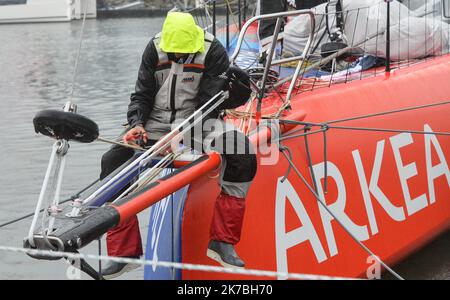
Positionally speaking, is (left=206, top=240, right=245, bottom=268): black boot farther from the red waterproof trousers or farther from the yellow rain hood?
the yellow rain hood

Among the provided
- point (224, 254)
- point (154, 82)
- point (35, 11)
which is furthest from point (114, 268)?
point (35, 11)

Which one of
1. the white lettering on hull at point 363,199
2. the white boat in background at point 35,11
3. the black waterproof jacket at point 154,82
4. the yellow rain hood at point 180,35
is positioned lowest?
the white boat in background at point 35,11

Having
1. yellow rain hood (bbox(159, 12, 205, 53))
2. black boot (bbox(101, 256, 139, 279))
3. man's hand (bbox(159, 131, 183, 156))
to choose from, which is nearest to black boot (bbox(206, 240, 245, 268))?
black boot (bbox(101, 256, 139, 279))

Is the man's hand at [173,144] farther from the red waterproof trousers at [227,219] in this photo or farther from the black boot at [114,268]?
the black boot at [114,268]

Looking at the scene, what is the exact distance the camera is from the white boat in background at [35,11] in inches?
1625

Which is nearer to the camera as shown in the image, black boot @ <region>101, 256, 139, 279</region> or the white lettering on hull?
black boot @ <region>101, 256, 139, 279</region>

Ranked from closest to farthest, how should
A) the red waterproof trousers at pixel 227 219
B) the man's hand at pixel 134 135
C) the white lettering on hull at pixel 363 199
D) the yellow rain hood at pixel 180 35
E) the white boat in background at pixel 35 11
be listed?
the red waterproof trousers at pixel 227 219, the yellow rain hood at pixel 180 35, the man's hand at pixel 134 135, the white lettering on hull at pixel 363 199, the white boat in background at pixel 35 11

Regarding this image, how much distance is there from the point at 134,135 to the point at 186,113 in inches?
12.9

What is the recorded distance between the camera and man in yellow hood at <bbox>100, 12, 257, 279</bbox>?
12.5ft

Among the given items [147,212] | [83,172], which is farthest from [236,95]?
[83,172]

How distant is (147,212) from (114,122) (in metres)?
4.27

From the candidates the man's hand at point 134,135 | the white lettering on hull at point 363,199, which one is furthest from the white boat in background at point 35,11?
the man's hand at point 134,135

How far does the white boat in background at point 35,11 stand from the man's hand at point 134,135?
38.0 metres

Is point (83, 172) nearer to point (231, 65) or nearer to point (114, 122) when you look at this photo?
point (114, 122)
